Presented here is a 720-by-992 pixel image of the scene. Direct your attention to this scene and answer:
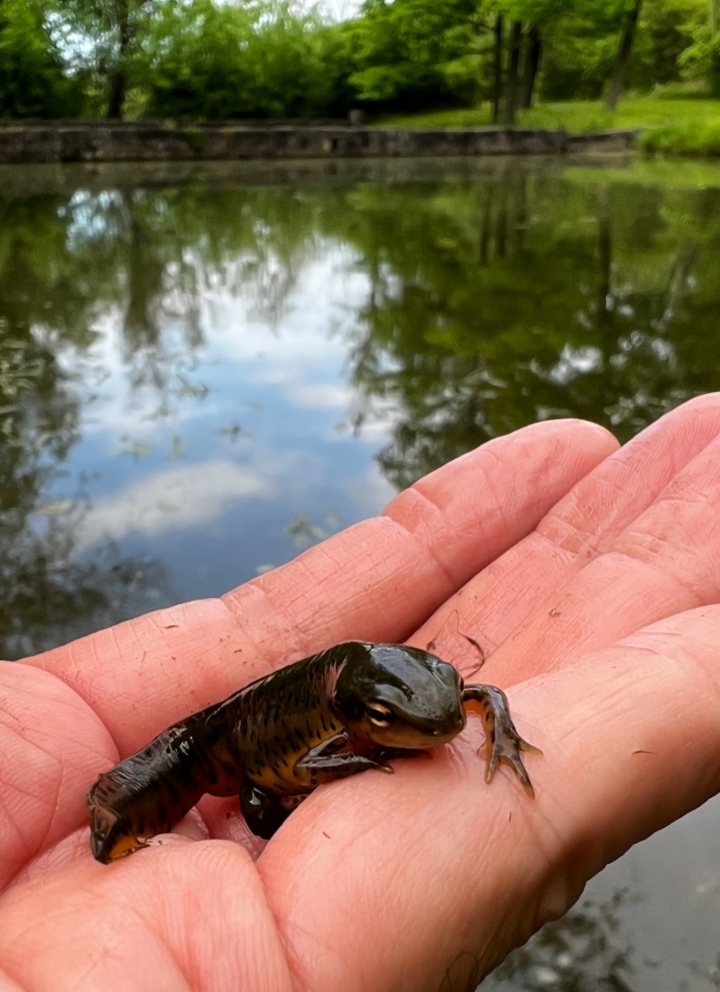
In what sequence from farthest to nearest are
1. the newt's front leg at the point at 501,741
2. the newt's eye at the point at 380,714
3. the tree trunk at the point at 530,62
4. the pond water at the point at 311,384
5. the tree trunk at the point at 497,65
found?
the tree trunk at the point at 530,62
the tree trunk at the point at 497,65
the pond water at the point at 311,384
the newt's eye at the point at 380,714
the newt's front leg at the point at 501,741

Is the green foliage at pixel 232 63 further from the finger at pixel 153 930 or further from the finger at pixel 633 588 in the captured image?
the finger at pixel 153 930

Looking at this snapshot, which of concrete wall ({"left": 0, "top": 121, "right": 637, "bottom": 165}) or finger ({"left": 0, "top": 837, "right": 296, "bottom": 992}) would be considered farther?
concrete wall ({"left": 0, "top": 121, "right": 637, "bottom": 165})

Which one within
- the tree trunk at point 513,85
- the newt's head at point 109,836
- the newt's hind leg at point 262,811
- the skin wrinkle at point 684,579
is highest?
the tree trunk at point 513,85

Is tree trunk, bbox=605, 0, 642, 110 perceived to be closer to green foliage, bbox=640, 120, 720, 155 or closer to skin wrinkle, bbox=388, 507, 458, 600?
green foliage, bbox=640, 120, 720, 155

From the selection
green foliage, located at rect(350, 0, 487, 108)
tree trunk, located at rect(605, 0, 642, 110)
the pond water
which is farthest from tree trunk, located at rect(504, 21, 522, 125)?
the pond water

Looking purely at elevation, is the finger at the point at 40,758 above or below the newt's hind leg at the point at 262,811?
above

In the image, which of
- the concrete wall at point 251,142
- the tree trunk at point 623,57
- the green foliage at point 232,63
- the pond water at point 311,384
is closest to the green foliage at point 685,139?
the concrete wall at point 251,142

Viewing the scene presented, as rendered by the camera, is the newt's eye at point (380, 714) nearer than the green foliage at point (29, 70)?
Yes
